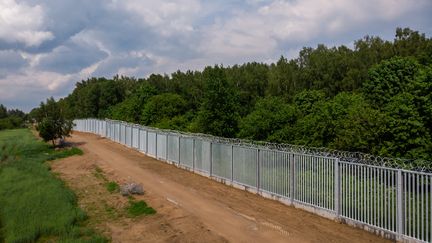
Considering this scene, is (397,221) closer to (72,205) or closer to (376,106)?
(72,205)

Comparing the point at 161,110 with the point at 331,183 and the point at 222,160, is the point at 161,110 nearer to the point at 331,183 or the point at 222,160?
the point at 222,160

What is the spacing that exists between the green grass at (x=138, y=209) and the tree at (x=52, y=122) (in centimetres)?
2969

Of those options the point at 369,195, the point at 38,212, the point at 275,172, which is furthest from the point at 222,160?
the point at 369,195

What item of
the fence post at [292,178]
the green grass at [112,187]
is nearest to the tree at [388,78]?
the fence post at [292,178]

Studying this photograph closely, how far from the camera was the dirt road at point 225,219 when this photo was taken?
11.8 metres

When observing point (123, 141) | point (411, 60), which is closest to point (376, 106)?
point (411, 60)

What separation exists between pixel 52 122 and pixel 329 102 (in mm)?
29082

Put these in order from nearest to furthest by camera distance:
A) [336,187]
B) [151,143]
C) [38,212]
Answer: [336,187] → [38,212] → [151,143]

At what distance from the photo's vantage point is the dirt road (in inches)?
465

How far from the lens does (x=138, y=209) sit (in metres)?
15.8

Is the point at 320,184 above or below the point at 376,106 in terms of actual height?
below

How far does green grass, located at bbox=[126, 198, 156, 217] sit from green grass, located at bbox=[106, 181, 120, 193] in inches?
132

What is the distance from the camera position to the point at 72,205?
16938 mm

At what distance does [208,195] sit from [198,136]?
23.0 feet
